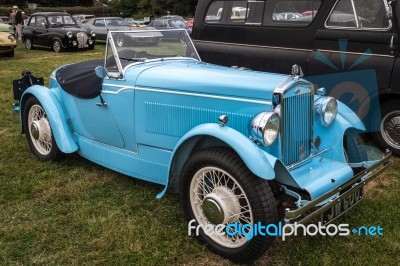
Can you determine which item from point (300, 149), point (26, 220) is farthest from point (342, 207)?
point (26, 220)

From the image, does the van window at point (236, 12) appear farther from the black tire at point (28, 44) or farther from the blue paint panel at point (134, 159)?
the black tire at point (28, 44)

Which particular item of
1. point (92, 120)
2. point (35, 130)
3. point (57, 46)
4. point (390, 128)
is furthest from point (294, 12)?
point (57, 46)

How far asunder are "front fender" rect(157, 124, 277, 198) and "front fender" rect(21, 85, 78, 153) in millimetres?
1611

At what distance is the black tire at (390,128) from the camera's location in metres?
Answer: 4.79

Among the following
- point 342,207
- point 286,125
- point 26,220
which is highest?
point 286,125

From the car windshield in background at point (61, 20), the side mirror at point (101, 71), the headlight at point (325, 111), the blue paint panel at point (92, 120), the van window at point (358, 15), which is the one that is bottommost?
the blue paint panel at point (92, 120)

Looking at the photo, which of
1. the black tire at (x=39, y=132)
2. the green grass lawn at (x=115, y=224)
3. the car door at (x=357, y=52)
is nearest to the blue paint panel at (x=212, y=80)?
the green grass lawn at (x=115, y=224)

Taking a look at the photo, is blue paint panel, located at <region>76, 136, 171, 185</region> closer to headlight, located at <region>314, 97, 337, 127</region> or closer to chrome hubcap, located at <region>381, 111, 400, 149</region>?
headlight, located at <region>314, 97, 337, 127</region>

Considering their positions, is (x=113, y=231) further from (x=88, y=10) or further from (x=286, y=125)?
(x=88, y=10)

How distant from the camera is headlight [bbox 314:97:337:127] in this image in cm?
345

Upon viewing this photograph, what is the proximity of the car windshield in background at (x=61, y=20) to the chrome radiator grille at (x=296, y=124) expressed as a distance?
1512cm

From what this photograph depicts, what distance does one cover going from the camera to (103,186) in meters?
4.10

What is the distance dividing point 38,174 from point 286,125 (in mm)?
2747

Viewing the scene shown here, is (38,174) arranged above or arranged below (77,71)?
below
